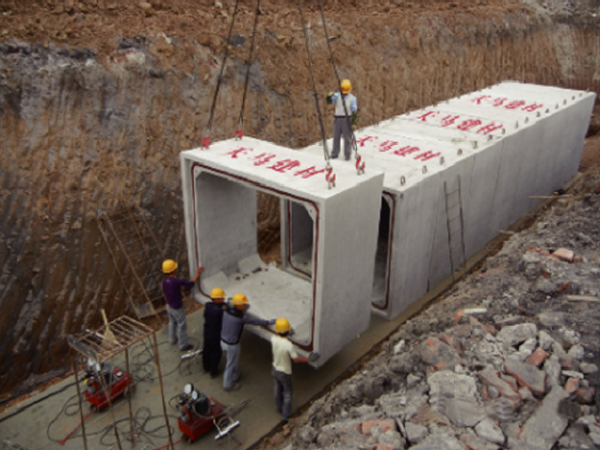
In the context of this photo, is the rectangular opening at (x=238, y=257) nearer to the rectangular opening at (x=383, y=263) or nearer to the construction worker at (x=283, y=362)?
the construction worker at (x=283, y=362)

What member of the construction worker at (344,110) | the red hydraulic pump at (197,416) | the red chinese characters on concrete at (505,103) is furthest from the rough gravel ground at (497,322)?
the red chinese characters on concrete at (505,103)

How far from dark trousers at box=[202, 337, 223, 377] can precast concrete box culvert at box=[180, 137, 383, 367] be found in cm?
67

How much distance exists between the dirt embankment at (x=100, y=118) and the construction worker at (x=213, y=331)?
3.19 meters

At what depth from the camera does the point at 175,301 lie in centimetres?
860

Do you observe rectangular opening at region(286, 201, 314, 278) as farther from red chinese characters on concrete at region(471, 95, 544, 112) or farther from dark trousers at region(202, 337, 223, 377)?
red chinese characters on concrete at region(471, 95, 544, 112)

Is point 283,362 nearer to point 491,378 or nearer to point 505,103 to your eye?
point 491,378

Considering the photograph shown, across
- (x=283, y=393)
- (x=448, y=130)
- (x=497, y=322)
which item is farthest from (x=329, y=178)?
(x=448, y=130)

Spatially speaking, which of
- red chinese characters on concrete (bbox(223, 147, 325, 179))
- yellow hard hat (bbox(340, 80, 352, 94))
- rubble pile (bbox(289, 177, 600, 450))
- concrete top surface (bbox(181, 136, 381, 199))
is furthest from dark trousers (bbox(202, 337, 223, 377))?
yellow hard hat (bbox(340, 80, 352, 94))

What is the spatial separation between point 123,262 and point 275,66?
275 inches

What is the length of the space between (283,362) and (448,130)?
24.9ft

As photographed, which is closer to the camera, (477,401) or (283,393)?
(477,401)

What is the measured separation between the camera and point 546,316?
6.64 metres

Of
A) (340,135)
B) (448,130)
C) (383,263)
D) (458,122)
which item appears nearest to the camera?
(340,135)

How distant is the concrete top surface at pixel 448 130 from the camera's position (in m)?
10.0
